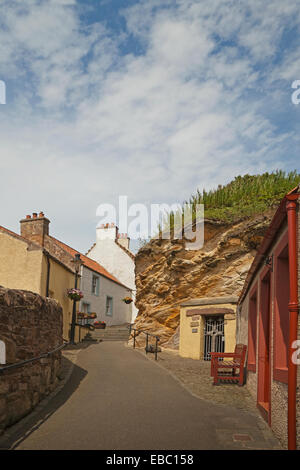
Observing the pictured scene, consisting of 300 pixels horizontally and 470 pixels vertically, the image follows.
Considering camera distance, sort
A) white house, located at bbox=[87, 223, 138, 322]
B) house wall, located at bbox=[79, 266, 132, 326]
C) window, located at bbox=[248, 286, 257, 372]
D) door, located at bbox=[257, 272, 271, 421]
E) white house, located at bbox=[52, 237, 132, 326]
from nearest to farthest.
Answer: door, located at bbox=[257, 272, 271, 421]
window, located at bbox=[248, 286, 257, 372]
house wall, located at bbox=[79, 266, 132, 326]
white house, located at bbox=[52, 237, 132, 326]
white house, located at bbox=[87, 223, 138, 322]

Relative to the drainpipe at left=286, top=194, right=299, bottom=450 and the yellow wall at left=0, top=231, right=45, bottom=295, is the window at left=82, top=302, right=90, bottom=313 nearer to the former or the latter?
the yellow wall at left=0, top=231, right=45, bottom=295

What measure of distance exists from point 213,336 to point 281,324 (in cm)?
969

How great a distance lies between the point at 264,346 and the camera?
7.57 metres

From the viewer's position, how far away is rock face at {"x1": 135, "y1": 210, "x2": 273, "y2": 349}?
55.4 feet

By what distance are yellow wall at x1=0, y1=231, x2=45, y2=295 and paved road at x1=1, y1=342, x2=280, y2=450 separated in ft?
21.9

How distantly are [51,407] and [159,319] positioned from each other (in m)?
11.8

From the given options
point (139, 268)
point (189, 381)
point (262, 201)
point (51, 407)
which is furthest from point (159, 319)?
point (51, 407)

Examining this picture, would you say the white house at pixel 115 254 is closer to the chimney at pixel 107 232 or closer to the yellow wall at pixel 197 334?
the chimney at pixel 107 232

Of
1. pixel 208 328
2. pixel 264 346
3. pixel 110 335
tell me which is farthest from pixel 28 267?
pixel 264 346

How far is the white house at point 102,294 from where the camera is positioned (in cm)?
2519

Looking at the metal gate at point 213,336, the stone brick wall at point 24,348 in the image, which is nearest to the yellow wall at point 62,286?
the metal gate at point 213,336

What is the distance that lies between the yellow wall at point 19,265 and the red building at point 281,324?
10.5 meters

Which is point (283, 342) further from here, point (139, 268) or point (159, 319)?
point (139, 268)

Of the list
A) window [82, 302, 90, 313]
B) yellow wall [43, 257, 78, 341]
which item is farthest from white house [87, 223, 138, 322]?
yellow wall [43, 257, 78, 341]
